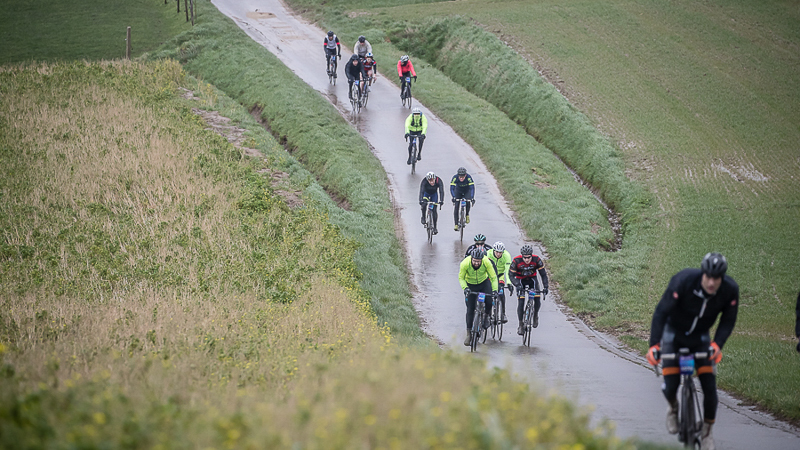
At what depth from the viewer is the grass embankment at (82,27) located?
39438 millimetres

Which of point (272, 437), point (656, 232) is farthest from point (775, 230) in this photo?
point (272, 437)

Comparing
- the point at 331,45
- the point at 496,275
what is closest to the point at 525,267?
the point at 496,275

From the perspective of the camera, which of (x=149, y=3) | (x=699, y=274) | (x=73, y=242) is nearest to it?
(x=699, y=274)

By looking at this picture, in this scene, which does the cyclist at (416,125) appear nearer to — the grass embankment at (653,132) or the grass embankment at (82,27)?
Result: the grass embankment at (653,132)

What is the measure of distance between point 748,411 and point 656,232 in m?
10.6

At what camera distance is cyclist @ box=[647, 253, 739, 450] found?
277 inches

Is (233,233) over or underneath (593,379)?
over

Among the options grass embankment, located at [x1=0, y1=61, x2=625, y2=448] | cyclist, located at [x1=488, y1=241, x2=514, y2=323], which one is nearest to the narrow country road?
cyclist, located at [x1=488, y1=241, x2=514, y2=323]

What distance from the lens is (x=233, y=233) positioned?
618 inches

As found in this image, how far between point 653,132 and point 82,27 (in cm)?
3673

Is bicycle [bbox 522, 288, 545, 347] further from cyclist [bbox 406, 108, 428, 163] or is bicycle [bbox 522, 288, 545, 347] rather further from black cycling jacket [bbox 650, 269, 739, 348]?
cyclist [bbox 406, 108, 428, 163]

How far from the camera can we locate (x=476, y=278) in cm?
1312

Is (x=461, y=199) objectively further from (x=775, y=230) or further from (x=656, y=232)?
(x=775, y=230)

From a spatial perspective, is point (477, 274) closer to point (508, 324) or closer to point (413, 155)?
point (508, 324)
